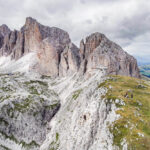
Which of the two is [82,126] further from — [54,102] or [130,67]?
[130,67]

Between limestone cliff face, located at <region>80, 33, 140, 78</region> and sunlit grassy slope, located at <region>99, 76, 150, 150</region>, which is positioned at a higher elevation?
limestone cliff face, located at <region>80, 33, 140, 78</region>

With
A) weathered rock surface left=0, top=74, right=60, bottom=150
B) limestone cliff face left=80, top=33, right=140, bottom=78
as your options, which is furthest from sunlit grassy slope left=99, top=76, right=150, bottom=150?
weathered rock surface left=0, top=74, right=60, bottom=150

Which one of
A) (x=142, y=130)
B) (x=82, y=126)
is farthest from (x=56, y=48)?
(x=142, y=130)

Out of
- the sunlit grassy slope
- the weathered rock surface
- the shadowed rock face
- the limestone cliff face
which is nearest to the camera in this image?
the sunlit grassy slope

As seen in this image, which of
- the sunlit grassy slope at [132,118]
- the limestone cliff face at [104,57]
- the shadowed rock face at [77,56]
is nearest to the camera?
the sunlit grassy slope at [132,118]

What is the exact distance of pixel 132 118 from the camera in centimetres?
4584

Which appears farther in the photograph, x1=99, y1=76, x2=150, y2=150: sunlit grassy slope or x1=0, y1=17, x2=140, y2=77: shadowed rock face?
x1=0, y1=17, x2=140, y2=77: shadowed rock face

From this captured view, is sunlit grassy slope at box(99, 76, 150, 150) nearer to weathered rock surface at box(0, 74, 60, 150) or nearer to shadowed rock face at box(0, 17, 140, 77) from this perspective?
shadowed rock face at box(0, 17, 140, 77)

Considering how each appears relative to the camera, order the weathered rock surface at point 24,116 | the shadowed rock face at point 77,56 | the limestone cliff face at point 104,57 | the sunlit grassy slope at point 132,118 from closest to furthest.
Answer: the sunlit grassy slope at point 132,118 < the weathered rock surface at point 24,116 < the limestone cliff face at point 104,57 < the shadowed rock face at point 77,56

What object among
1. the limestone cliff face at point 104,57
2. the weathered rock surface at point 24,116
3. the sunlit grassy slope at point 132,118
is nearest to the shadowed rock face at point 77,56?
the limestone cliff face at point 104,57

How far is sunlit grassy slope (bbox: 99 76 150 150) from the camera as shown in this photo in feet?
127

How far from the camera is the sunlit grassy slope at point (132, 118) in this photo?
38.8m

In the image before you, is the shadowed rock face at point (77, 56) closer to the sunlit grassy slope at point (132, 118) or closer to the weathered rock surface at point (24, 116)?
the weathered rock surface at point (24, 116)

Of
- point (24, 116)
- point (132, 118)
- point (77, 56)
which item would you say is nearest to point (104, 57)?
point (77, 56)
